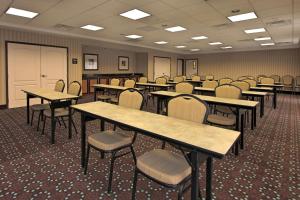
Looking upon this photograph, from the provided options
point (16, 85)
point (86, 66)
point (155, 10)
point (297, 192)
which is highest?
point (155, 10)

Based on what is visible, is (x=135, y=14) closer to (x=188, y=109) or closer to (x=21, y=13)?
(x=21, y=13)

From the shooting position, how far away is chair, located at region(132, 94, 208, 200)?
55.7 inches

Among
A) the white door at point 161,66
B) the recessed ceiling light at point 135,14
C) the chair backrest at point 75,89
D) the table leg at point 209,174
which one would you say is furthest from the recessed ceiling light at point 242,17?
the white door at point 161,66

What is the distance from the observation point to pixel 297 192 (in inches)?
77.0

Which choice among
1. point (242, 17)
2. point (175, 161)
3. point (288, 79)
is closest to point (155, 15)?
point (242, 17)

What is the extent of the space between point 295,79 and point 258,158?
10.3 meters

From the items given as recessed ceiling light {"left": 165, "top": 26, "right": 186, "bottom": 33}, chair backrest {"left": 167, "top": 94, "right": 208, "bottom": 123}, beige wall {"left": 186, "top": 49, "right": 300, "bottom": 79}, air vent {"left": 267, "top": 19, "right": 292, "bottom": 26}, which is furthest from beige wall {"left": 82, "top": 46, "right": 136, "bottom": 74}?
chair backrest {"left": 167, "top": 94, "right": 208, "bottom": 123}

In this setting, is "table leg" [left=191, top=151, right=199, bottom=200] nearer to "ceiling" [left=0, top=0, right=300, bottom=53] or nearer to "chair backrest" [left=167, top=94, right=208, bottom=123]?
"chair backrest" [left=167, top=94, right=208, bottom=123]

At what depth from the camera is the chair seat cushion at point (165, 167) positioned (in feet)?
4.64

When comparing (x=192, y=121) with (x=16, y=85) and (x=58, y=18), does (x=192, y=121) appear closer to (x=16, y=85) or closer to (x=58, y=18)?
(x=58, y=18)

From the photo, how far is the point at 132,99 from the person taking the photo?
2506 mm

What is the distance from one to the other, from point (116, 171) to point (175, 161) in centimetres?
100

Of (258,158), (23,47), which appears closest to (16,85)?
(23,47)

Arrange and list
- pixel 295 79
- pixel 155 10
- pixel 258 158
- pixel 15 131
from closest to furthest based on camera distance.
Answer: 1. pixel 258 158
2. pixel 15 131
3. pixel 155 10
4. pixel 295 79
